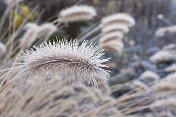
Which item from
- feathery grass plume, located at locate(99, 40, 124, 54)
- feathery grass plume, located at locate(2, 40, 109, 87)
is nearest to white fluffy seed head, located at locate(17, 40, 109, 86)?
feathery grass plume, located at locate(2, 40, 109, 87)

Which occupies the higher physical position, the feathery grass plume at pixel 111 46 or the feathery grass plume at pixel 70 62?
the feathery grass plume at pixel 111 46

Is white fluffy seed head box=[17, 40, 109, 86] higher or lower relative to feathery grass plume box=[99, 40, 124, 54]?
lower

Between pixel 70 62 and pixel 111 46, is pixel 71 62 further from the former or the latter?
pixel 111 46

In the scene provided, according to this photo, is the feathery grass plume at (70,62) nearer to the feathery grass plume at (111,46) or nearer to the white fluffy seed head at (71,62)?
the white fluffy seed head at (71,62)

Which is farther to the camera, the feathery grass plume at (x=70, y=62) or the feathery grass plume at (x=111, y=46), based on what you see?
the feathery grass plume at (x=111, y=46)

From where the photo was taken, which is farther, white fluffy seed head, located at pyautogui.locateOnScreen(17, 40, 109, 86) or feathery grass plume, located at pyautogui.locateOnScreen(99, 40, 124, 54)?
feathery grass plume, located at pyautogui.locateOnScreen(99, 40, 124, 54)

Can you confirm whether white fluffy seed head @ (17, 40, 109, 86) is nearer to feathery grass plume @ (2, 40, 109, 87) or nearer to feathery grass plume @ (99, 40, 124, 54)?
feathery grass plume @ (2, 40, 109, 87)

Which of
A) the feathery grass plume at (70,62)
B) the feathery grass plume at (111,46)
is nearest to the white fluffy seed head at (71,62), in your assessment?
the feathery grass plume at (70,62)

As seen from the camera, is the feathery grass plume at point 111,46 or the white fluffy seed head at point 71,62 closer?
the white fluffy seed head at point 71,62
